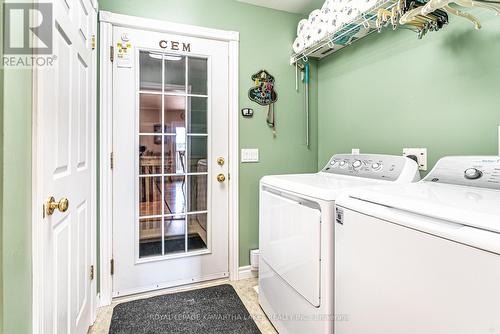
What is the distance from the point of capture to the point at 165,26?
2029 millimetres

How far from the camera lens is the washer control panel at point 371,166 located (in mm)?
1481

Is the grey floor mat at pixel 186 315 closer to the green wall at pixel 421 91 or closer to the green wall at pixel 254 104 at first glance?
the green wall at pixel 254 104

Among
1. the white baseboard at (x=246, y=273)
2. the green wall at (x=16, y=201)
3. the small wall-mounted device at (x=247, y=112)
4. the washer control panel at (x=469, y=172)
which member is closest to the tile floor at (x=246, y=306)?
the white baseboard at (x=246, y=273)

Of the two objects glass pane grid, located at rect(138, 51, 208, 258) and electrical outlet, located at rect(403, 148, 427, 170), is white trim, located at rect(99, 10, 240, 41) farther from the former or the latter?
electrical outlet, located at rect(403, 148, 427, 170)

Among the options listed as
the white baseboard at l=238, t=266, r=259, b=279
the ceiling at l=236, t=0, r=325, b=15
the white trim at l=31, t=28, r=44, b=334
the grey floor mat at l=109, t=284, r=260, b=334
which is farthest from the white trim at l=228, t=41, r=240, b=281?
the white trim at l=31, t=28, r=44, b=334

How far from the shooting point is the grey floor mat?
1.67 metres

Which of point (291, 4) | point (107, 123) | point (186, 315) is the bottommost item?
point (186, 315)

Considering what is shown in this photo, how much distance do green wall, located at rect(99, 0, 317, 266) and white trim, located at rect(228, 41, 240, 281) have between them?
0.05 meters

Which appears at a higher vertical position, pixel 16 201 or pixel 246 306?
pixel 16 201

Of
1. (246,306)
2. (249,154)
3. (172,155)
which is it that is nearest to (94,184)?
(172,155)

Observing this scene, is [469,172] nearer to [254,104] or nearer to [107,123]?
[254,104]

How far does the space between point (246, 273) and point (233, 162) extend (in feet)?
3.21

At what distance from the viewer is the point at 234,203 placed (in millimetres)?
2279

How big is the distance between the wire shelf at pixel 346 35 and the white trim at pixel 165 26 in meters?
0.63
